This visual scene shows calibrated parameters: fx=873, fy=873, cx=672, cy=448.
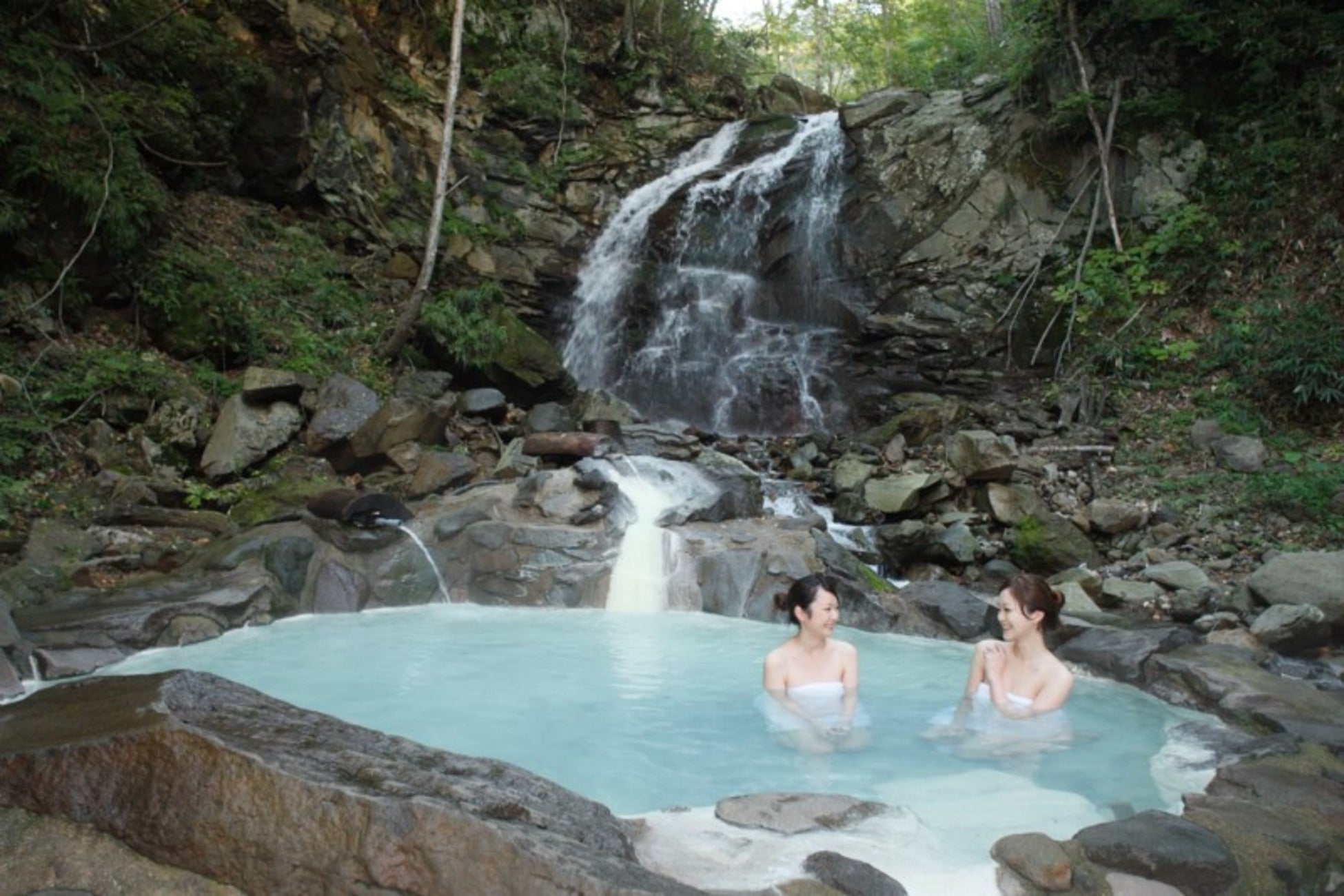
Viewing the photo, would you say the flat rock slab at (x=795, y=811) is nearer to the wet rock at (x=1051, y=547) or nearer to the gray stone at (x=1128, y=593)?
the gray stone at (x=1128, y=593)

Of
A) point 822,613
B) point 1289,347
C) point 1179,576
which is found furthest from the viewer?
point 1289,347

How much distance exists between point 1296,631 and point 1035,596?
121 inches

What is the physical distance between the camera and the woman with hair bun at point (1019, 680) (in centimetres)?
407

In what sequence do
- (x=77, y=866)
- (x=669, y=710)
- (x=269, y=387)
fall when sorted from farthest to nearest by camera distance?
(x=269, y=387), (x=669, y=710), (x=77, y=866)

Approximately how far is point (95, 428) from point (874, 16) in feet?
78.9

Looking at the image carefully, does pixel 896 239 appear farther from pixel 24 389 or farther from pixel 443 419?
pixel 24 389

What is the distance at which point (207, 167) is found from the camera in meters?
12.3

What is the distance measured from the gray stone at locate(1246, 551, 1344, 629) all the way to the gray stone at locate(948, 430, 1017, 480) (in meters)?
3.00

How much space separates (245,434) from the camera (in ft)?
28.9

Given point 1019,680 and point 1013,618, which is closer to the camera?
point 1013,618

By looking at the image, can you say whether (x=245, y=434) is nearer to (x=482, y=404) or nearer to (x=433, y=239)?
(x=482, y=404)

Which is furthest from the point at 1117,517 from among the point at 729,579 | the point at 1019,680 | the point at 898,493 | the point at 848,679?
the point at 848,679

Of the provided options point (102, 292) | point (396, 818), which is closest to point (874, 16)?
point (102, 292)

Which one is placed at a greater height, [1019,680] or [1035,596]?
[1035,596]
